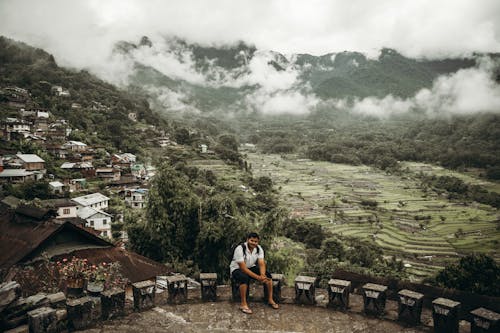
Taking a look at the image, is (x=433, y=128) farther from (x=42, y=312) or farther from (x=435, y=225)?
(x=42, y=312)

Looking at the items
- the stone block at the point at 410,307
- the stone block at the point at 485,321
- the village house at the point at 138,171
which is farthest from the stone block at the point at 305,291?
the village house at the point at 138,171

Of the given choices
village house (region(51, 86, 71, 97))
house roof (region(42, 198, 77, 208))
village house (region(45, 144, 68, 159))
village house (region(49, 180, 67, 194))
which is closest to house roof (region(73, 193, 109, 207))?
house roof (region(42, 198, 77, 208))

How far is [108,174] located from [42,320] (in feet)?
133

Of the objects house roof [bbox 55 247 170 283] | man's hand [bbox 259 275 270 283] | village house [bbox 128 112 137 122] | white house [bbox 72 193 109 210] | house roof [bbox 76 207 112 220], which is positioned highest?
village house [bbox 128 112 137 122]

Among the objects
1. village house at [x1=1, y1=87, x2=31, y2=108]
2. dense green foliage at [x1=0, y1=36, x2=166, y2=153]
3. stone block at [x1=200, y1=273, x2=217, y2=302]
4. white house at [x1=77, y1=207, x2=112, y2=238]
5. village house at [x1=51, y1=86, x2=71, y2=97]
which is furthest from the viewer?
village house at [x1=51, y1=86, x2=71, y2=97]

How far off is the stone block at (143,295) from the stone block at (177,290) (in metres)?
0.27

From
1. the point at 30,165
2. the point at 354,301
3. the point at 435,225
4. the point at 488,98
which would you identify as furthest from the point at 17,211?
the point at 488,98

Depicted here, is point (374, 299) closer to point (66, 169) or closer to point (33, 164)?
point (33, 164)

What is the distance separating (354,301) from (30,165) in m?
39.1

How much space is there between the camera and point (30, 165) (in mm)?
36125

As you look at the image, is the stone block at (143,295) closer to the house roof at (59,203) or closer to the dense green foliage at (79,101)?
the house roof at (59,203)

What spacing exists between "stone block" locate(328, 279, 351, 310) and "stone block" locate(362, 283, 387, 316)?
31cm

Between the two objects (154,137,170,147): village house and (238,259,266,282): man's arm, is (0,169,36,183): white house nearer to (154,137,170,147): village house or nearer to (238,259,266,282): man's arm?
(154,137,170,147): village house

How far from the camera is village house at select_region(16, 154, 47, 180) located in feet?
116
